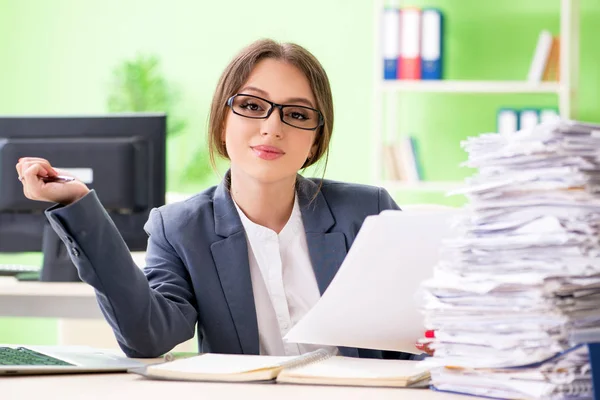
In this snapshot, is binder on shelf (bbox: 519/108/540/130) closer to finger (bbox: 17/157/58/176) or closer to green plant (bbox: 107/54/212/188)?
green plant (bbox: 107/54/212/188)

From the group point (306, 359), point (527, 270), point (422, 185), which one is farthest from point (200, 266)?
point (422, 185)

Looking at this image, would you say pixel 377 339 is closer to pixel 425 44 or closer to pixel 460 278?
pixel 460 278

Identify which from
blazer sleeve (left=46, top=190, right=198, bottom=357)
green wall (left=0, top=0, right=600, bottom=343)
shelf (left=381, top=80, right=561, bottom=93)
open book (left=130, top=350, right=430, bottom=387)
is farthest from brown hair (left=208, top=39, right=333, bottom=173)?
green wall (left=0, top=0, right=600, bottom=343)

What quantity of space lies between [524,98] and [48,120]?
2.73m

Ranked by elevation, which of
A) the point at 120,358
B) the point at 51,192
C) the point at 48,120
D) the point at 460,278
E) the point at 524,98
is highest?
the point at 524,98

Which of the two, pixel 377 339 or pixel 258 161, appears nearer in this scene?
pixel 377 339

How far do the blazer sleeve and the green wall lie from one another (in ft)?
10.1

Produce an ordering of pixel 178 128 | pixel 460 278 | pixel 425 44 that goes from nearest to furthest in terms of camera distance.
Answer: pixel 460 278
pixel 425 44
pixel 178 128

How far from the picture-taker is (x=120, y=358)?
146cm

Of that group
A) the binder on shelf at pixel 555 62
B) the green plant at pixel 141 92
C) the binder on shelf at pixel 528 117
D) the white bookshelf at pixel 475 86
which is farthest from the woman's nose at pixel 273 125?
the green plant at pixel 141 92

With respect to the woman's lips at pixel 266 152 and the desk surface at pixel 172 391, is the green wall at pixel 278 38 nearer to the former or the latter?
the woman's lips at pixel 266 152

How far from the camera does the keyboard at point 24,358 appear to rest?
1.36 metres

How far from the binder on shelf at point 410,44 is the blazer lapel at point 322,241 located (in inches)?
102

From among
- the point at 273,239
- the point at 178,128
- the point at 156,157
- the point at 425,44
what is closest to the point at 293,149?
the point at 273,239
